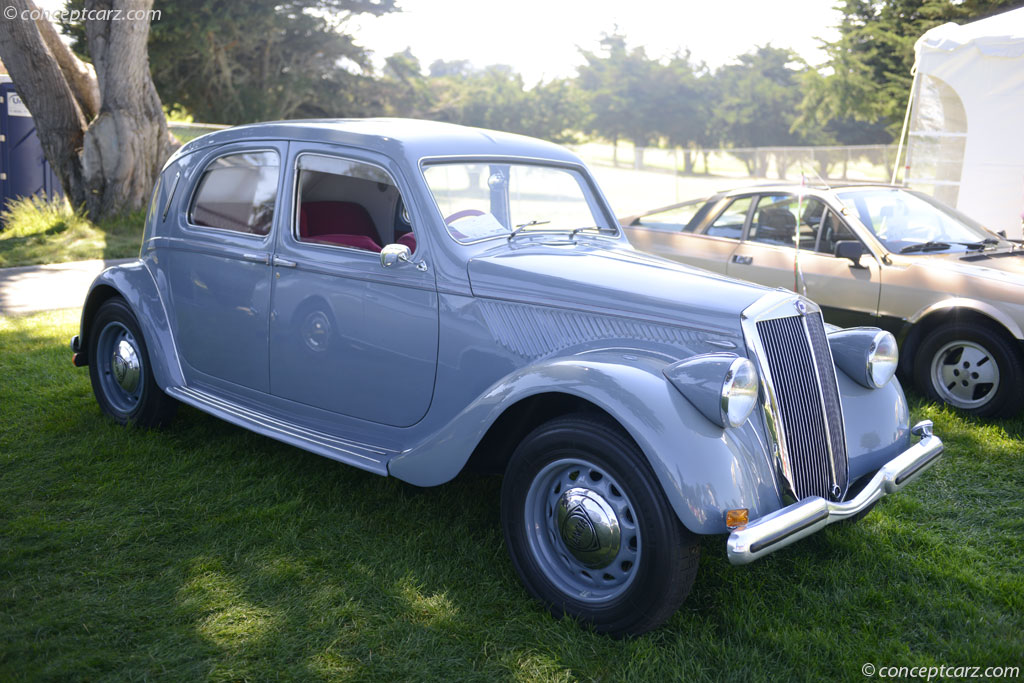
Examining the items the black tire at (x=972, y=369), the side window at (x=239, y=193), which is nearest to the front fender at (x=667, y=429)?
the side window at (x=239, y=193)

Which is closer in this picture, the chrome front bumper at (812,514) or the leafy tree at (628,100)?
the chrome front bumper at (812,514)

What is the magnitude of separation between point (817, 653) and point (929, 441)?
1117 mm

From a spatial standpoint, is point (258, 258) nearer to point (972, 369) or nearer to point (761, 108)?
point (972, 369)

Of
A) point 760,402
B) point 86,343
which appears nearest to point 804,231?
point 760,402

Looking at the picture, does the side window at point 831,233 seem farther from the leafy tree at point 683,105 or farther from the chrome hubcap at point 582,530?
the leafy tree at point 683,105

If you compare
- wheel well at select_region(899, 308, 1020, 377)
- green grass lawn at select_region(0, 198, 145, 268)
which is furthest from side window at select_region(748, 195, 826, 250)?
green grass lawn at select_region(0, 198, 145, 268)

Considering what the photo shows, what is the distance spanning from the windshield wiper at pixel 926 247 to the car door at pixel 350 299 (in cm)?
408

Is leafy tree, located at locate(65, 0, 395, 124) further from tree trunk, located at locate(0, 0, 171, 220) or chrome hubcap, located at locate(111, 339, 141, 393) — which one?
chrome hubcap, located at locate(111, 339, 141, 393)

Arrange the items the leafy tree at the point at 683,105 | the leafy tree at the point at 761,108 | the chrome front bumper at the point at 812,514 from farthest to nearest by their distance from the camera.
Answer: the leafy tree at the point at 683,105, the leafy tree at the point at 761,108, the chrome front bumper at the point at 812,514

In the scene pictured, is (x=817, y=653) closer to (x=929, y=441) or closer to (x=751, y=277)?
(x=929, y=441)

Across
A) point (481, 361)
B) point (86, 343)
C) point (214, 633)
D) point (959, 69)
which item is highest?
point (959, 69)

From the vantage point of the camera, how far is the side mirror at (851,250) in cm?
600

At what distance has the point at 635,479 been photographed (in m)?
2.81

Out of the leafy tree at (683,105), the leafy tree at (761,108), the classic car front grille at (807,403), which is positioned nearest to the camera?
the classic car front grille at (807,403)
